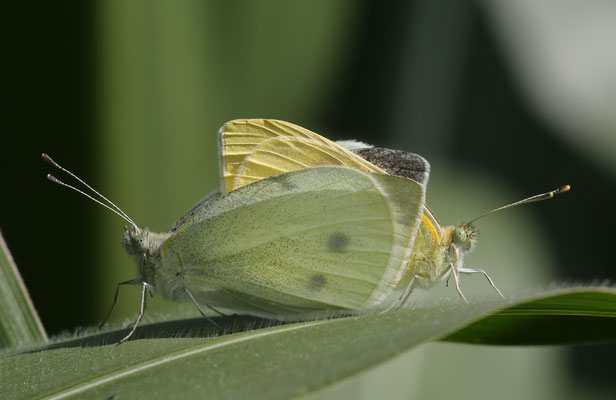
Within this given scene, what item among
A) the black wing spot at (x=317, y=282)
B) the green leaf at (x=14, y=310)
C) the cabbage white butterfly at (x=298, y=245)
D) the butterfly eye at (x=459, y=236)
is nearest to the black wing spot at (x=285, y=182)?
the cabbage white butterfly at (x=298, y=245)

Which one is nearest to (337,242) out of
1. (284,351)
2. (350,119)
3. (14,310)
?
(284,351)

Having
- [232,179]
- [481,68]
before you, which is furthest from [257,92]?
[481,68]

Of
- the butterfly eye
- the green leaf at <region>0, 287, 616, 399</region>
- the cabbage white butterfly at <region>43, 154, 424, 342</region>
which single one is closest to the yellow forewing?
the cabbage white butterfly at <region>43, 154, 424, 342</region>

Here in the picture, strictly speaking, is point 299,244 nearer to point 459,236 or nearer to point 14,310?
point 459,236

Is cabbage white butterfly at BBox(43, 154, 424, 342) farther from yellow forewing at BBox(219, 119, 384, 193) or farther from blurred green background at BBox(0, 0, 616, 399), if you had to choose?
blurred green background at BBox(0, 0, 616, 399)

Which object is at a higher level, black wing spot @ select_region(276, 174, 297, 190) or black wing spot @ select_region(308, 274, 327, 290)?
black wing spot @ select_region(276, 174, 297, 190)

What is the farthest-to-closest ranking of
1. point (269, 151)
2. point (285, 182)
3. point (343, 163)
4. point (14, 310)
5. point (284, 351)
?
point (269, 151)
point (343, 163)
point (285, 182)
point (14, 310)
point (284, 351)
